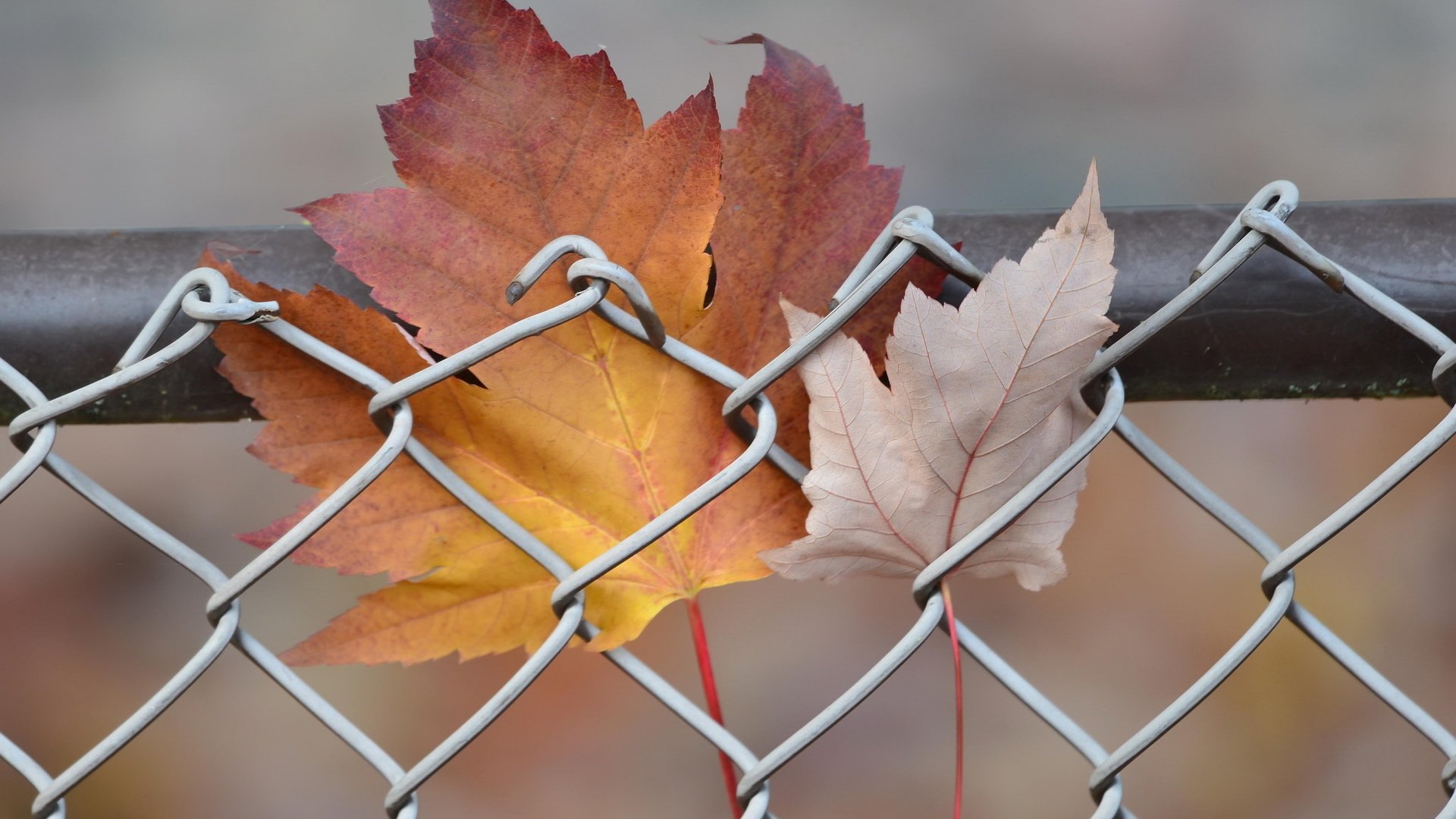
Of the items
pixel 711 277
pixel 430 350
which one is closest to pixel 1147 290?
pixel 711 277

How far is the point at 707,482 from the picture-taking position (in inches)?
22.9

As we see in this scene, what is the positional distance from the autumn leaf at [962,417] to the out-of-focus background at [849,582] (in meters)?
1.45

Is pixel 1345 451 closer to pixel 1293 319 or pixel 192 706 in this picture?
pixel 1293 319

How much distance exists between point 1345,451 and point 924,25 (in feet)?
4.63

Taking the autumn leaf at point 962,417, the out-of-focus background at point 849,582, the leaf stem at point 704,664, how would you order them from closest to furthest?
the autumn leaf at point 962,417
the leaf stem at point 704,664
the out-of-focus background at point 849,582

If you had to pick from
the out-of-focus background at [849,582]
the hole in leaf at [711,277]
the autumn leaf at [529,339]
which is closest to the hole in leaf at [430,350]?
the autumn leaf at [529,339]

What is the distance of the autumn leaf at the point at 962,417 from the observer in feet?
1.69

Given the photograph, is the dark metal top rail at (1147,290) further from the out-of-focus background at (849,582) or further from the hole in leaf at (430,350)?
the out-of-focus background at (849,582)

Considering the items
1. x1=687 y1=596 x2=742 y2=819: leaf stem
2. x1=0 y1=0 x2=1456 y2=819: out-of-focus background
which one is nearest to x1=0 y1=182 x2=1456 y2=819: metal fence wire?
x1=687 y1=596 x2=742 y2=819: leaf stem

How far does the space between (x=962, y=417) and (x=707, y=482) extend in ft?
0.44

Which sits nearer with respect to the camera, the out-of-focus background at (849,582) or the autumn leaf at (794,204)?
the autumn leaf at (794,204)

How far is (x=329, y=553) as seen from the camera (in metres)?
0.58

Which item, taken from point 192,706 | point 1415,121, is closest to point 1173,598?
point 1415,121

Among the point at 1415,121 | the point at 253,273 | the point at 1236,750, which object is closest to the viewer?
the point at 253,273
